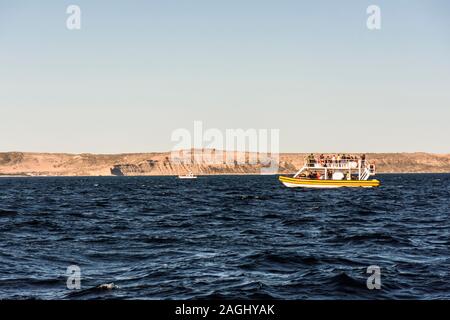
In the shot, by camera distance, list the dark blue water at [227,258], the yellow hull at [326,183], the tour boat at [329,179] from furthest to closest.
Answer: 1. the tour boat at [329,179]
2. the yellow hull at [326,183]
3. the dark blue water at [227,258]

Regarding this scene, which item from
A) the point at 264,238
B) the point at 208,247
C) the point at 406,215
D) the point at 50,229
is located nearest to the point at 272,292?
the point at 208,247

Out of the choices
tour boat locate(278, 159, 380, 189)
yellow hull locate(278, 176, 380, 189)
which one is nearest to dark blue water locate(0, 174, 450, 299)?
yellow hull locate(278, 176, 380, 189)

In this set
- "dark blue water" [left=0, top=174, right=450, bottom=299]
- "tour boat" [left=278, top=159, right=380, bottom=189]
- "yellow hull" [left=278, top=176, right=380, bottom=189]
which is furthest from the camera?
"tour boat" [left=278, top=159, right=380, bottom=189]

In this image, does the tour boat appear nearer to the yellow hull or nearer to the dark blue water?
the yellow hull

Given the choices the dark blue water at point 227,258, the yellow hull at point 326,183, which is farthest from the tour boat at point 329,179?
the dark blue water at point 227,258

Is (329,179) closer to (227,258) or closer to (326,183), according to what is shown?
(326,183)

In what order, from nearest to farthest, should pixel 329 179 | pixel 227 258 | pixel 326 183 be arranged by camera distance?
pixel 227 258 < pixel 326 183 < pixel 329 179

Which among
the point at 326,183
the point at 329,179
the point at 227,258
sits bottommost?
the point at 326,183

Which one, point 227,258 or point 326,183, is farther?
point 326,183

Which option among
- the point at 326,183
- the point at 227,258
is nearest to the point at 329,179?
the point at 326,183

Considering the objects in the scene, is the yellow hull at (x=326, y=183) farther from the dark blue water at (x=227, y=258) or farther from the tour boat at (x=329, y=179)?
the dark blue water at (x=227, y=258)

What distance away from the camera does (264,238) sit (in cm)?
2702
